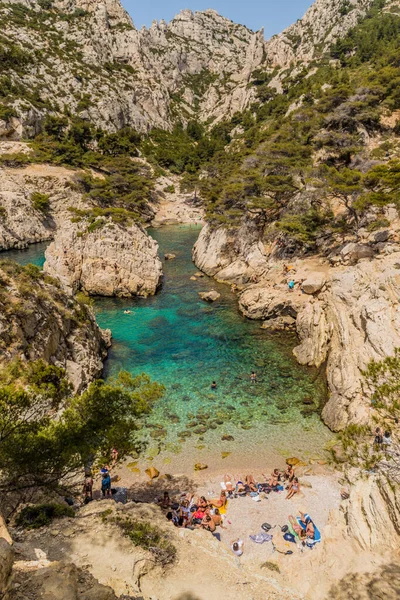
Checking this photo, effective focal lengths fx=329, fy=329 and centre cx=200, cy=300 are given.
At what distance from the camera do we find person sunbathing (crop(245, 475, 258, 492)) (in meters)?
15.5

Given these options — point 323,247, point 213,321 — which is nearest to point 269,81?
point 323,247

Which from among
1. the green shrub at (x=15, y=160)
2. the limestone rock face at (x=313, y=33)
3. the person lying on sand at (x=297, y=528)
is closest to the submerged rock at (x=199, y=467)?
the person lying on sand at (x=297, y=528)

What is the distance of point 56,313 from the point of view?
21266 mm

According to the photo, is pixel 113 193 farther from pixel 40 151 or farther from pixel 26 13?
pixel 26 13

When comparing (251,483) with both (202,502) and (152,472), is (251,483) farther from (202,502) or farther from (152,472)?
(152,472)

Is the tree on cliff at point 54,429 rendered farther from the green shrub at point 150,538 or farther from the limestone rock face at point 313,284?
the limestone rock face at point 313,284

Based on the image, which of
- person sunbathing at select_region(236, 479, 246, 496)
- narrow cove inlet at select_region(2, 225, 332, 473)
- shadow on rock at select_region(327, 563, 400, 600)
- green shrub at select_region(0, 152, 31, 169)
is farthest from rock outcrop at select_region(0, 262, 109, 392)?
green shrub at select_region(0, 152, 31, 169)

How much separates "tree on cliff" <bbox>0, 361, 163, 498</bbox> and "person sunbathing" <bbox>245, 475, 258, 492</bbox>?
7505 millimetres

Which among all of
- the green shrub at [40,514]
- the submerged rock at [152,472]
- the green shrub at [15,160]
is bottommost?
the submerged rock at [152,472]

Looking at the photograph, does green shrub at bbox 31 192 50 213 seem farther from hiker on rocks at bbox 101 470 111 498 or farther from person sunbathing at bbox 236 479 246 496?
person sunbathing at bbox 236 479 246 496

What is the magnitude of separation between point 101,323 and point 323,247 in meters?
25.5

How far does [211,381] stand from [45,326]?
457 inches

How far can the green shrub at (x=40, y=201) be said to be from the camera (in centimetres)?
6184

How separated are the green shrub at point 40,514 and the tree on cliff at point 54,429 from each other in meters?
0.83
